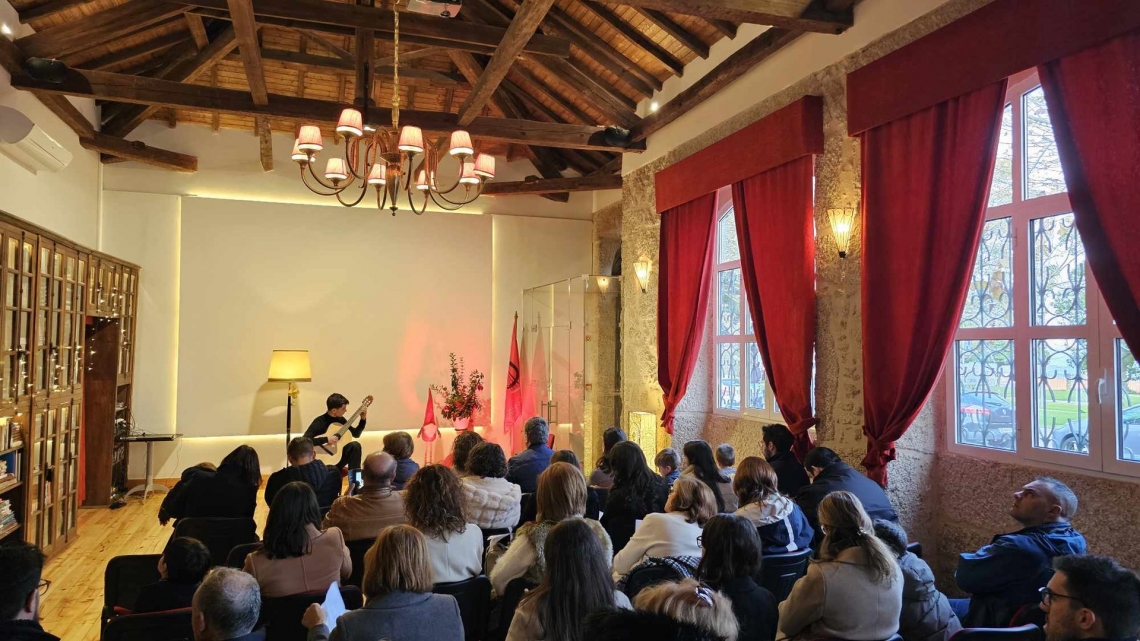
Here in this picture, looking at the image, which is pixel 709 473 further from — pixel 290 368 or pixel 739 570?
pixel 290 368

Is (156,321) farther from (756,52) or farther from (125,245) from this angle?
(756,52)

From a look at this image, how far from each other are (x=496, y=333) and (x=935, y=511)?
21.7 feet

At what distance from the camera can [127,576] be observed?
325cm

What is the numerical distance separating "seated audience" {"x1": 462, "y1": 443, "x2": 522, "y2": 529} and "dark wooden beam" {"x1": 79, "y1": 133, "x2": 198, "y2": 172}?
6553 mm

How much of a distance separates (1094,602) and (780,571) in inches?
53.8

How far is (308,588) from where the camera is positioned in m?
2.77

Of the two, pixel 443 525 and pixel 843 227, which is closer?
pixel 443 525

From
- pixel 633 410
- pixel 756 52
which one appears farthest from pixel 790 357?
pixel 633 410

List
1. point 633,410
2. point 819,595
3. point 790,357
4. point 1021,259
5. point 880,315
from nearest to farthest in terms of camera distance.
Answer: point 819,595 < point 1021,259 < point 880,315 < point 790,357 < point 633,410

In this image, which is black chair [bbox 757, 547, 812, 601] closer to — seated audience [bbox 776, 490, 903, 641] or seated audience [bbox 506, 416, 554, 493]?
seated audience [bbox 776, 490, 903, 641]

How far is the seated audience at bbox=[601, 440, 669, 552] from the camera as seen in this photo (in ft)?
12.2

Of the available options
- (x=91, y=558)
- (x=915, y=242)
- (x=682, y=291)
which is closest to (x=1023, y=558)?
(x=915, y=242)

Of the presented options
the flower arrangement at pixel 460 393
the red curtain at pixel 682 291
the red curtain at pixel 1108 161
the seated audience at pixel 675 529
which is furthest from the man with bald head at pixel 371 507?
the flower arrangement at pixel 460 393

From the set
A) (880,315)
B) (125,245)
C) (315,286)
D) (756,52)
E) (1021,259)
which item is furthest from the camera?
(315,286)
